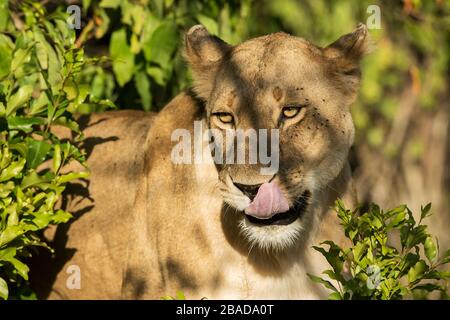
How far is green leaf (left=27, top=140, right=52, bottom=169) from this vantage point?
440 centimetres

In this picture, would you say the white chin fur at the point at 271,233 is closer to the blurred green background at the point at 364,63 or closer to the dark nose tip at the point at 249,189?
the dark nose tip at the point at 249,189

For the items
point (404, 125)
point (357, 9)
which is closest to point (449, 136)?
point (404, 125)

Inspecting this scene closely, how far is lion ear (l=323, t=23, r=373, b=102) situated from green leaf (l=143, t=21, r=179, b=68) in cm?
158

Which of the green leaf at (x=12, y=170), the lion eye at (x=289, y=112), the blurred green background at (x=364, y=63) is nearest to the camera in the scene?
the lion eye at (x=289, y=112)

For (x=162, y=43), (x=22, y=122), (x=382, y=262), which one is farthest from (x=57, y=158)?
(x=382, y=262)

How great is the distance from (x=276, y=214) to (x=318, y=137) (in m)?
0.40

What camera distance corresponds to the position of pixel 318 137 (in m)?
4.11

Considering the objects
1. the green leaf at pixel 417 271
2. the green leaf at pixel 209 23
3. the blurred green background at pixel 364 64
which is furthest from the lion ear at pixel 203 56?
the green leaf at pixel 417 271

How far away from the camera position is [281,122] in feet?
13.2

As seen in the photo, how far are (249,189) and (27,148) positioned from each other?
3.64ft

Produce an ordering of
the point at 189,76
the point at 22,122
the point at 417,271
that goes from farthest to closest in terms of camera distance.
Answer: the point at 189,76 → the point at 22,122 → the point at 417,271

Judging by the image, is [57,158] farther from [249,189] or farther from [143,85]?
[143,85]

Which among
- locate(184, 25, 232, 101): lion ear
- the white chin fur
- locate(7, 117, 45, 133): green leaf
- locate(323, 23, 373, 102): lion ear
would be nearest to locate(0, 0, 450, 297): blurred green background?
locate(7, 117, 45, 133): green leaf

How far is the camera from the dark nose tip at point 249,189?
3807 millimetres
